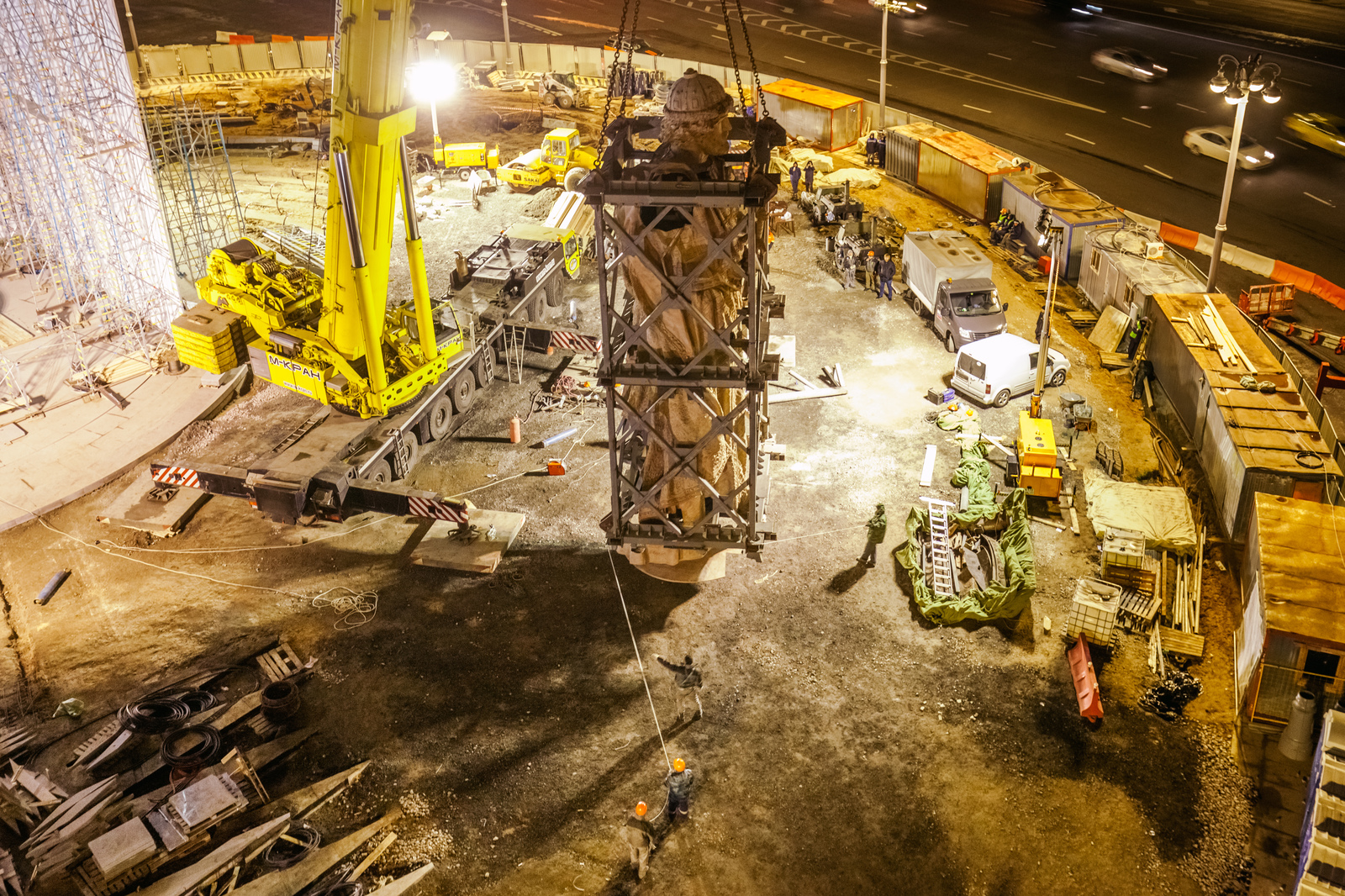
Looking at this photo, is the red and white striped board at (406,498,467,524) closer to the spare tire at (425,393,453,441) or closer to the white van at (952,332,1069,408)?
the spare tire at (425,393,453,441)

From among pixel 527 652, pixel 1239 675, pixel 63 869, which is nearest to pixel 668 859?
pixel 527 652

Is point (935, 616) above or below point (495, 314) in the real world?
below

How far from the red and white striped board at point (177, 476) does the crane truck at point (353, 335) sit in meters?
0.03

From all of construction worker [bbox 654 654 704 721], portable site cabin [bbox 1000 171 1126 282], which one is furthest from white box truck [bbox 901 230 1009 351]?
construction worker [bbox 654 654 704 721]

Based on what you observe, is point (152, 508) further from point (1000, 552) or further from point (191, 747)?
point (1000, 552)

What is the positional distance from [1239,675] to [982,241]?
2111cm

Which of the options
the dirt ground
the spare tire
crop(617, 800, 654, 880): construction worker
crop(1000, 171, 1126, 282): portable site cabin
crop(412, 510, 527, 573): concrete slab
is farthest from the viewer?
crop(1000, 171, 1126, 282): portable site cabin

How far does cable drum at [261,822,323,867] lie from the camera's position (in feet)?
48.9

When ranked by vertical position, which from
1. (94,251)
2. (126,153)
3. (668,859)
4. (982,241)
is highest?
(126,153)

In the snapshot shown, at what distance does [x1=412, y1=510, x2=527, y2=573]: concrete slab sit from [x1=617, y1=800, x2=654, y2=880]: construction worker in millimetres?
7295

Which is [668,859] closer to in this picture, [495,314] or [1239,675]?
[1239,675]

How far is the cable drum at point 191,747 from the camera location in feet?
53.3

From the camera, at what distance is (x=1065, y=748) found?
55.1 ft

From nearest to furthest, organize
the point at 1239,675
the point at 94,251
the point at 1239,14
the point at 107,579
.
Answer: the point at 1239,675 → the point at 107,579 → the point at 94,251 → the point at 1239,14
